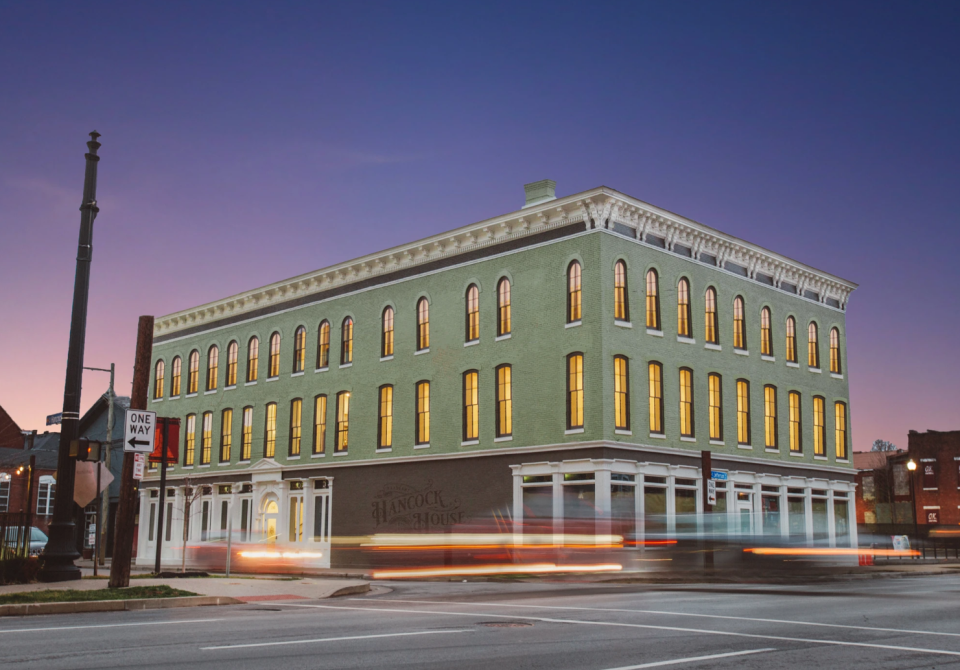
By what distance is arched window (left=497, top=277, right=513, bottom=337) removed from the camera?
36.7 meters

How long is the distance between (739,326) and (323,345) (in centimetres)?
1807

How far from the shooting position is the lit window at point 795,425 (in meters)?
41.8

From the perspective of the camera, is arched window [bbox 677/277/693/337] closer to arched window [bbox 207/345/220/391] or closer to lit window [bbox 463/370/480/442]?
lit window [bbox 463/370/480/442]

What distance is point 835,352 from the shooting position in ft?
147

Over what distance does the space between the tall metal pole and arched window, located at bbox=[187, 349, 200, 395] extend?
31.4 m

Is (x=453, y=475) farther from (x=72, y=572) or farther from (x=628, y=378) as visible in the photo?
(x=72, y=572)

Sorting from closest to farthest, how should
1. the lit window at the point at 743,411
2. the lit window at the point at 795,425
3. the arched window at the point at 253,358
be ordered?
the lit window at the point at 743,411 < the lit window at the point at 795,425 < the arched window at the point at 253,358

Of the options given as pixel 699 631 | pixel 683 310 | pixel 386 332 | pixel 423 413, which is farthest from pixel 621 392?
pixel 699 631

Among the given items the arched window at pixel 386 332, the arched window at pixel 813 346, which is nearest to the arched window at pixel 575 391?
the arched window at pixel 386 332

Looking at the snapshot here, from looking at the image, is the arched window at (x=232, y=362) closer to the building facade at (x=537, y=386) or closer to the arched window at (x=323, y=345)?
the building facade at (x=537, y=386)

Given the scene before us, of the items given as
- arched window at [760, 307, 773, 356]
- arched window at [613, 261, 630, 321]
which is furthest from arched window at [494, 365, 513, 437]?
arched window at [760, 307, 773, 356]

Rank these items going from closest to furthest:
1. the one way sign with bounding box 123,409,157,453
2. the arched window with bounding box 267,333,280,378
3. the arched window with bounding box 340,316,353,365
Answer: the one way sign with bounding box 123,409,157,453 → the arched window with bounding box 340,316,353,365 → the arched window with bounding box 267,333,280,378

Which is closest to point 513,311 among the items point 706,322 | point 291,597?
point 706,322

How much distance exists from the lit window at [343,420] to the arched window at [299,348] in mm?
3232
